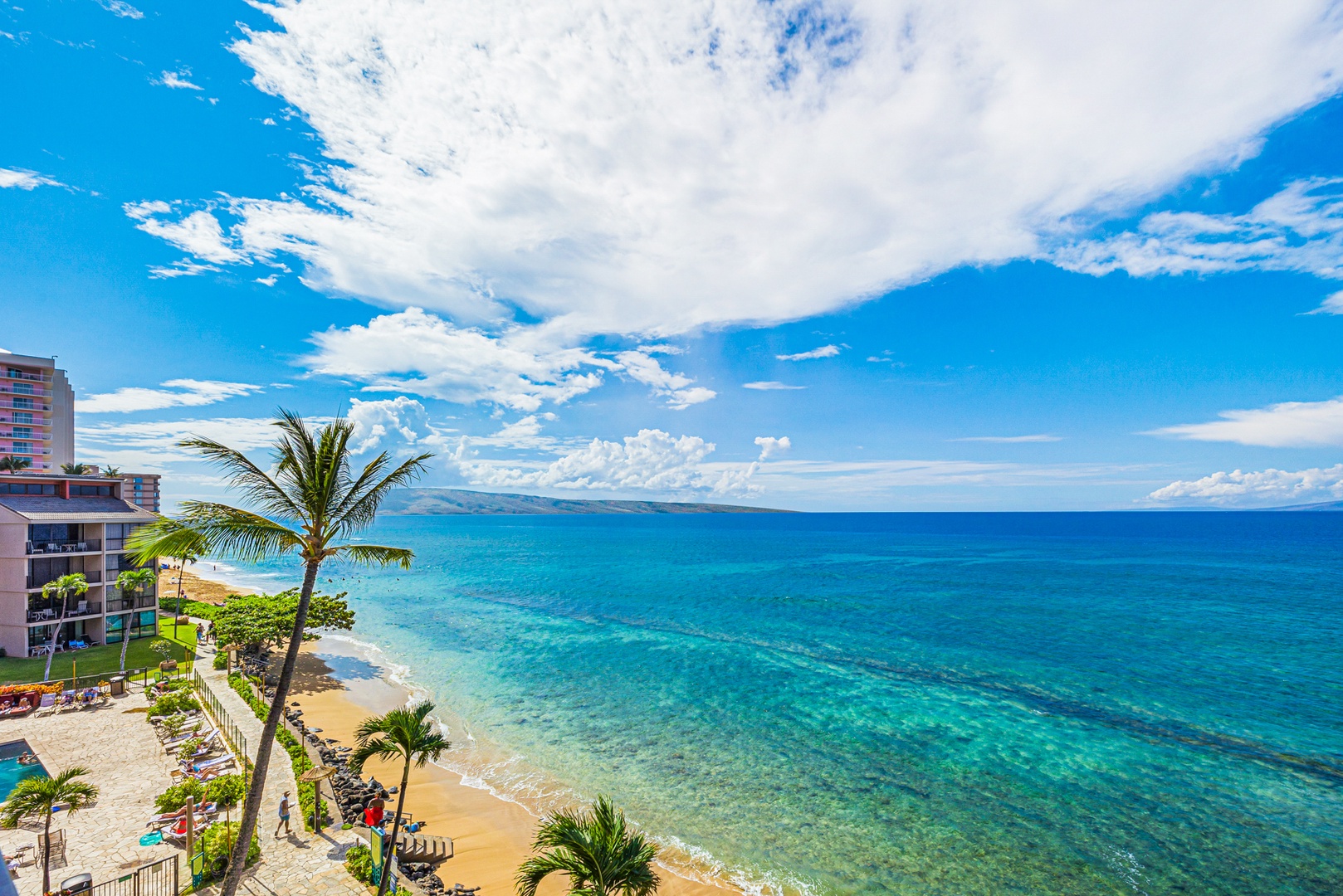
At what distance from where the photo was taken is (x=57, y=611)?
3509 centimetres

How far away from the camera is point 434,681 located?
40656 mm

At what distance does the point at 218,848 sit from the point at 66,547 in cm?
2976

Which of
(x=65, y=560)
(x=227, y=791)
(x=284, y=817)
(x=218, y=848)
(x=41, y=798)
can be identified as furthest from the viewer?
(x=65, y=560)

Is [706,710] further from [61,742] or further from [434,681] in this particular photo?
[61,742]

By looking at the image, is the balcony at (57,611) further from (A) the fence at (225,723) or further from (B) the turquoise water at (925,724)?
(B) the turquoise water at (925,724)

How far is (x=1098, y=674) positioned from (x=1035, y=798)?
20.9 meters

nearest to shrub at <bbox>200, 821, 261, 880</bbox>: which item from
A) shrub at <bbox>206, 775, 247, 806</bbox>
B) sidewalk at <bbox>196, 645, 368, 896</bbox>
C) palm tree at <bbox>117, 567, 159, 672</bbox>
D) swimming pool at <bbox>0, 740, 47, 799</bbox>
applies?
sidewalk at <bbox>196, 645, 368, 896</bbox>

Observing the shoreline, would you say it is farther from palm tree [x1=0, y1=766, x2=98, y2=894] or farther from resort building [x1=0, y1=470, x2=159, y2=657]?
resort building [x1=0, y1=470, x2=159, y2=657]

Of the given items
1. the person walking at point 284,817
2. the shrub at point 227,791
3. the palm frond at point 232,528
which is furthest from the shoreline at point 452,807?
the palm frond at point 232,528

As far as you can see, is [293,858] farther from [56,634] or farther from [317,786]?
[56,634]

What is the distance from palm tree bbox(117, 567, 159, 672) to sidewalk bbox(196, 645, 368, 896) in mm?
19532

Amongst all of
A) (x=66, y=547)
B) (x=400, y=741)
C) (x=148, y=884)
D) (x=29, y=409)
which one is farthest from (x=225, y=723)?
(x=29, y=409)

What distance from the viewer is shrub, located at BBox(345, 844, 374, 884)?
17203 mm

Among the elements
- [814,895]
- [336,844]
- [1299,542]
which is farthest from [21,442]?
[1299,542]
